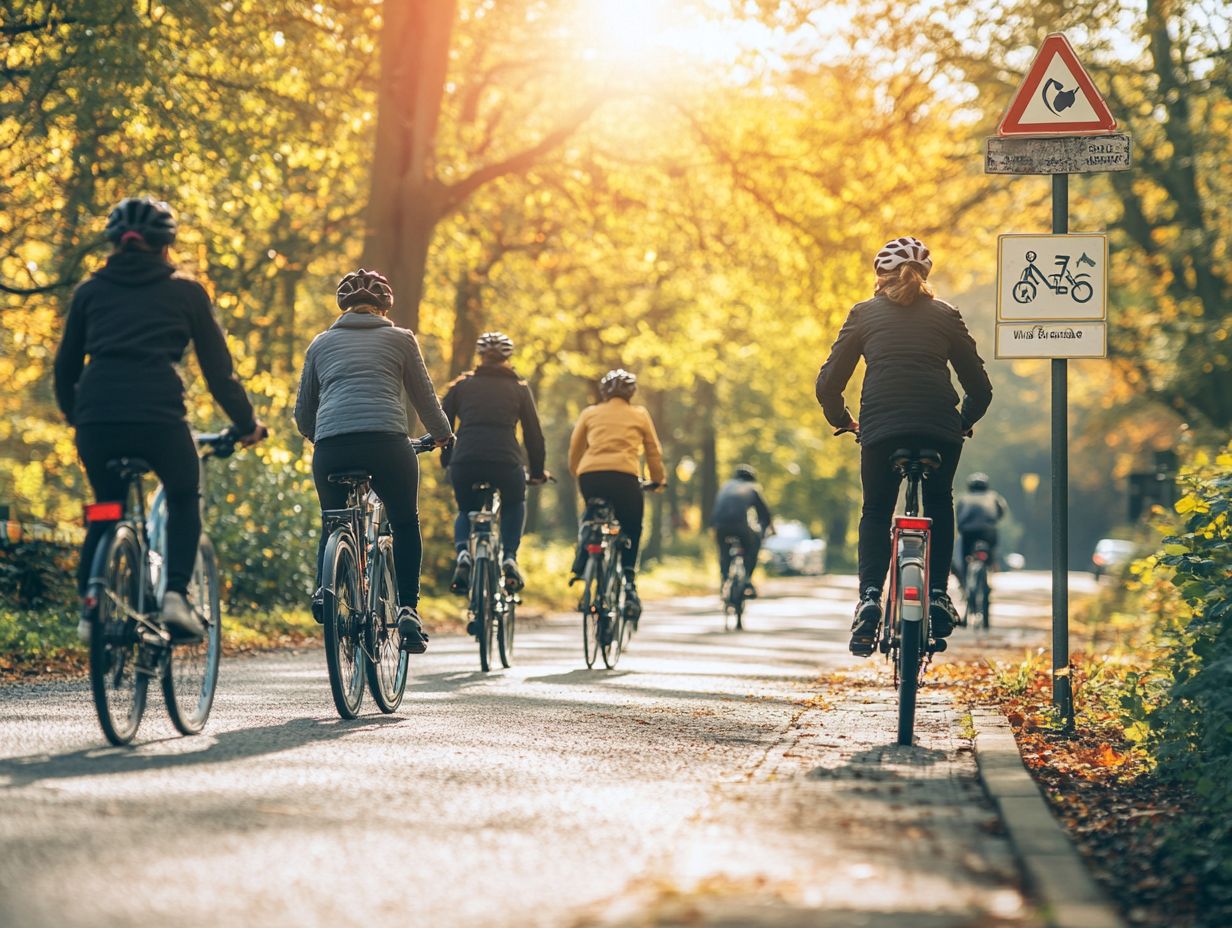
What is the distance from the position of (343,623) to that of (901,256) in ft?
10.3

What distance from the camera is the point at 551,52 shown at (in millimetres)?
21141

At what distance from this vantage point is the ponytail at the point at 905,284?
783 cm

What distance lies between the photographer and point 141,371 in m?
6.55

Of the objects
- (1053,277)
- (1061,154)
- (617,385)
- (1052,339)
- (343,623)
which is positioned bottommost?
(343,623)

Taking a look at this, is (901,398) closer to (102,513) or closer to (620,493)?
(102,513)

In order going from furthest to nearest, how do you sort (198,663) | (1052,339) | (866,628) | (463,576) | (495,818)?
(463,576)
(1052,339)
(866,628)
(198,663)
(495,818)

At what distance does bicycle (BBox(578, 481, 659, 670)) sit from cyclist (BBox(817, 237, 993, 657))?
4370mm

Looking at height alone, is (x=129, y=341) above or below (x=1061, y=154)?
below

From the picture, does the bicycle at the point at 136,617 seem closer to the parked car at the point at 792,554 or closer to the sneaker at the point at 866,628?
the sneaker at the point at 866,628

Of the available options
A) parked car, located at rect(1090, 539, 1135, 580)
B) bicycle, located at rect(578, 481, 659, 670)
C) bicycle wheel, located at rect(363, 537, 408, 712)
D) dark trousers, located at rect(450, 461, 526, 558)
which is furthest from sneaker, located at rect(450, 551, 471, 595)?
parked car, located at rect(1090, 539, 1135, 580)

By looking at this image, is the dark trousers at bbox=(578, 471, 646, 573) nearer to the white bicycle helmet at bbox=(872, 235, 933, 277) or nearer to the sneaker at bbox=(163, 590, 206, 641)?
the white bicycle helmet at bbox=(872, 235, 933, 277)

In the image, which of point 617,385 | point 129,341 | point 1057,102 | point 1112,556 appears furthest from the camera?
point 1112,556

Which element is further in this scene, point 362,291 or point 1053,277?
point 362,291

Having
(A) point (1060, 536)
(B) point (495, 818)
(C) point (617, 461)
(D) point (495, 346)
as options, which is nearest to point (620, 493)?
(C) point (617, 461)
